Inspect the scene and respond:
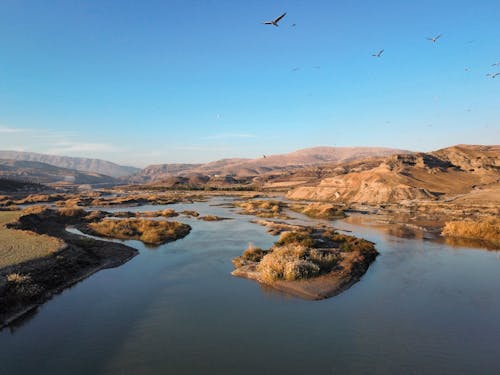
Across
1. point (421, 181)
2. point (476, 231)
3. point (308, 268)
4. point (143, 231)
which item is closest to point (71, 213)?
point (143, 231)

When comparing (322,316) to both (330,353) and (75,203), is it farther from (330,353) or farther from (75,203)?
(75,203)

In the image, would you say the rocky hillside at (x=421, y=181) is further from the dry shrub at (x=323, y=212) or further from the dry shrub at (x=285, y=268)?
the dry shrub at (x=285, y=268)

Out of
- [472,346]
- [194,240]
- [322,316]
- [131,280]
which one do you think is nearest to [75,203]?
[194,240]

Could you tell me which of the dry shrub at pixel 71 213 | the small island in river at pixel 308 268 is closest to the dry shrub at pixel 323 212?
the small island in river at pixel 308 268

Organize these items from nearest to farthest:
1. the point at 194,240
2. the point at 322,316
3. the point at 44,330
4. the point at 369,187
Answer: the point at 44,330, the point at 322,316, the point at 194,240, the point at 369,187

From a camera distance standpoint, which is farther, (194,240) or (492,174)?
(492,174)
